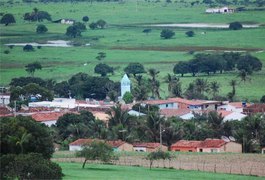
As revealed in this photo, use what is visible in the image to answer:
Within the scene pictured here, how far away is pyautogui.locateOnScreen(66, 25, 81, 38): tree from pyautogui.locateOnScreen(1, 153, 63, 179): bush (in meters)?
87.5

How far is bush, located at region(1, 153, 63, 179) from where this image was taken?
41719 millimetres

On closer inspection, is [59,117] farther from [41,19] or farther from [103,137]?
[41,19]

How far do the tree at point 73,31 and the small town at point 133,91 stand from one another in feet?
0.53

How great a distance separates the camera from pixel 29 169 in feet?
137

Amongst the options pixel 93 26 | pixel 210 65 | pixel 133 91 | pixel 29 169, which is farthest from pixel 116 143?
pixel 93 26

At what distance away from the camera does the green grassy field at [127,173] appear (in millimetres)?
46125

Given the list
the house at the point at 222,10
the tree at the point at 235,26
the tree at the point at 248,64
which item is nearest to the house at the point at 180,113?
the tree at the point at 248,64

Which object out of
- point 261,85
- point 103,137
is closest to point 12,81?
point 261,85

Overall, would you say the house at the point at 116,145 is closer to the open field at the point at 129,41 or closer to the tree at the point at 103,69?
the open field at the point at 129,41

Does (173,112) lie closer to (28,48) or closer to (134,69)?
(134,69)

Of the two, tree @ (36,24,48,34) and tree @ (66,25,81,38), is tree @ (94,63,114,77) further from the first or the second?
tree @ (36,24,48,34)

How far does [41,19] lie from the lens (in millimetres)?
148500

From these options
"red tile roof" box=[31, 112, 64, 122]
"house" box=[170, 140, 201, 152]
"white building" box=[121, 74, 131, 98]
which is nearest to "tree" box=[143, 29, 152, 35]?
"white building" box=[121, 74, 131, 98]

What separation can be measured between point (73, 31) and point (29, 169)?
88699 millimetres
